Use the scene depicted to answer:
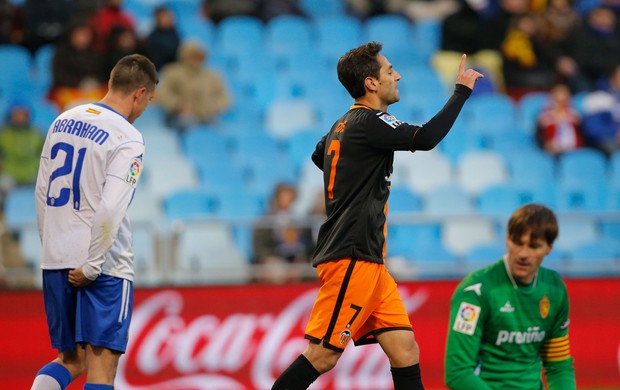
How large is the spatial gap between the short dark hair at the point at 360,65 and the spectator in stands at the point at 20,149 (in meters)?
6.77

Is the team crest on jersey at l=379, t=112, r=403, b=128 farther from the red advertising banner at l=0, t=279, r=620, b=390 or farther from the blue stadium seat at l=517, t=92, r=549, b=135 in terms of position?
the blue stadium seat at l=517, t=92, r=549, b=135

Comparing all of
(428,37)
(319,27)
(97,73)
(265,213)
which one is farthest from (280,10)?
(265,213)

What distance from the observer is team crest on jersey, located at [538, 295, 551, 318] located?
5.40m

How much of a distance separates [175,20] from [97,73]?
195cm

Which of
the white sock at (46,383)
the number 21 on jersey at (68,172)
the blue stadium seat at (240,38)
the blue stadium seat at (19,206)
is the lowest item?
the white sock at (46,383)

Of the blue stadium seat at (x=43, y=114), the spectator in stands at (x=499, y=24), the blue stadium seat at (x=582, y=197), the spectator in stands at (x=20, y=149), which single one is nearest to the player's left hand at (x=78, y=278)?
the spectator in stands at (x=20, y=149)

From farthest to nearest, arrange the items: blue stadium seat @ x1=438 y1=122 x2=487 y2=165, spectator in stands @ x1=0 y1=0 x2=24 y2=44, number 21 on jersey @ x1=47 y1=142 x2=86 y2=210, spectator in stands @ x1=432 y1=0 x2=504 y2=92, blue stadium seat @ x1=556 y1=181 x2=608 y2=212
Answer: spectator in stands @ x1=432 y1=0 x2=504 y2=92 < spectator in stands @ x1=0 y1=0 x2=24 y2=44 < blue stadium seat @ x1=438 y1=122 x2=487 y2=165 < blue stadium seat @ x1=556 y1=181 x2=608 y2=212 < number 21 on jersey @ x1=47 y1=142 x2=86 y2=210

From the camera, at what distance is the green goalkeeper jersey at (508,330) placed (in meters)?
5.21

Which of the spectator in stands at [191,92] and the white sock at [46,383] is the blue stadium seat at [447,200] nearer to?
the spectator in stands at [191,92]

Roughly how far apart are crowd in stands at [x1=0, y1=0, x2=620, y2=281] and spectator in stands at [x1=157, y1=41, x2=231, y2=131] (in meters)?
0.02

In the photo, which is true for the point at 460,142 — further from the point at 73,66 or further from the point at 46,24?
the point at 46,24

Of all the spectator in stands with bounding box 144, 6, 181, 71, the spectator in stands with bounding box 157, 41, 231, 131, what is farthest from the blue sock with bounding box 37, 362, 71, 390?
the spectator in stands with bounding box 144, 6, 181, 71

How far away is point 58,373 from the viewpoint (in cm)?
564

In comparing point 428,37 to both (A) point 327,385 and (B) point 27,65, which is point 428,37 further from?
(A) point 327,385
